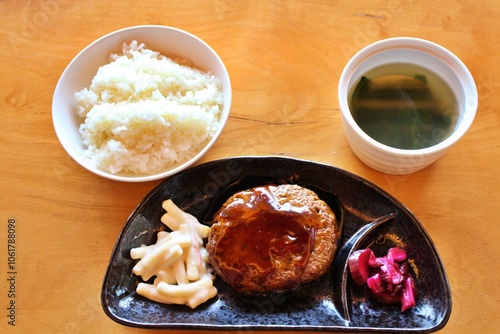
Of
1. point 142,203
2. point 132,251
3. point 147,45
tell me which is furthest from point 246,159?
point 147,45

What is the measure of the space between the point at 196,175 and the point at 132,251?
0.42 m

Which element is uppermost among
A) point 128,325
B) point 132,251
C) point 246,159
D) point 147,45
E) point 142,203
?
point 147,45

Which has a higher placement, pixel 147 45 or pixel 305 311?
pixel 147 45

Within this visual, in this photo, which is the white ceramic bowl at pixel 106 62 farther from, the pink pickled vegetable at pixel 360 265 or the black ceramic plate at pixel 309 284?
the pink pickled vegetable at pixel 360 265

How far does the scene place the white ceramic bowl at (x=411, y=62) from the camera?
6.67 ft

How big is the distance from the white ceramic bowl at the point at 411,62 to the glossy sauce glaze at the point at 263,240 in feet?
1.24

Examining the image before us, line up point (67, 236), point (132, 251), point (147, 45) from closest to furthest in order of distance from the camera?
1. point (132, 251)
2. point (67, 236)
3. point (147, 45)

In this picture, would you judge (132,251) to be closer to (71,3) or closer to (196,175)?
(196,175)

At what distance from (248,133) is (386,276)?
874 mm

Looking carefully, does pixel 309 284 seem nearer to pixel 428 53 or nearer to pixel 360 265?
pixel 360 265

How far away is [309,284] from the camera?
2.14 metres

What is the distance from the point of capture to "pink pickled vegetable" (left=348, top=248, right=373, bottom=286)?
204 centimetres

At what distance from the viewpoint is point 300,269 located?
2.03 metres
